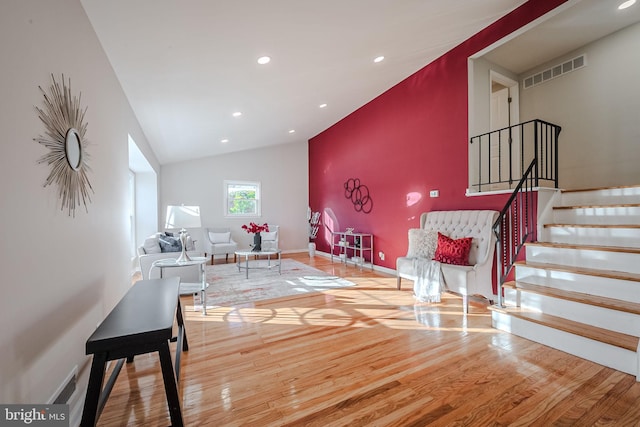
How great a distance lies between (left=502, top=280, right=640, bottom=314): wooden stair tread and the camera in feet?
6.72

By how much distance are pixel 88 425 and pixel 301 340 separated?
1.56m

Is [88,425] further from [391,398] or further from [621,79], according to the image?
[621,79]

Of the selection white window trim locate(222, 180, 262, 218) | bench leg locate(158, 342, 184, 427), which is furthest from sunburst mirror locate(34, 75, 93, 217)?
white window trim locate(222, 180, 262, 218)

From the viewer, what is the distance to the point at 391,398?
167 cm

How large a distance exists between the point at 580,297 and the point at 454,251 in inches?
49.8

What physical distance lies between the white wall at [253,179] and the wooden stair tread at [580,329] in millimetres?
6274

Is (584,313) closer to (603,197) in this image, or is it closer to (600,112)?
(603,197)

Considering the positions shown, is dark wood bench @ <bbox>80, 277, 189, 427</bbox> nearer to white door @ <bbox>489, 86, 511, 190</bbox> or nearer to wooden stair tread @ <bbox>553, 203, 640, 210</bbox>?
wooden stair tread @ <bbox>553, 203, 640, 210</bbox>

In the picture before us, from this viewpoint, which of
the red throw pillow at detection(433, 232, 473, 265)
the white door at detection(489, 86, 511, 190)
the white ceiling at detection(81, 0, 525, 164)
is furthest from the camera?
the white door at detection(489, 86, 511, 190)

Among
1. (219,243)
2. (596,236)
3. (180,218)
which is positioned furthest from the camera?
(219,243)

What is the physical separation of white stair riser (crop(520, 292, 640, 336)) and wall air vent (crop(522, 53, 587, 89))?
141 inches

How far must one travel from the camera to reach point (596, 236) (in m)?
2.63

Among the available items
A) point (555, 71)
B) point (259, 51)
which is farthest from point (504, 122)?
point (259, 51)

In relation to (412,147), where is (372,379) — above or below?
below
